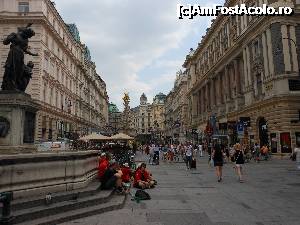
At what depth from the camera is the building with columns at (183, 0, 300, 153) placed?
3134 cm

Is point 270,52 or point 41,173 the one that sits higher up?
point 270,52

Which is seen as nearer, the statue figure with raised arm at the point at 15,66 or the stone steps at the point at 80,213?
the stone steps at the point at 80,213

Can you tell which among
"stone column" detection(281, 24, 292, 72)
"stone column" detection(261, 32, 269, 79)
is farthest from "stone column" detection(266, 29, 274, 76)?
"stone column" detection(281, 24, 292, 72)

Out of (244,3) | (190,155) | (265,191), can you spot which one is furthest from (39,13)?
(265,191)

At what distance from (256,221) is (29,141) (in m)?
8.25

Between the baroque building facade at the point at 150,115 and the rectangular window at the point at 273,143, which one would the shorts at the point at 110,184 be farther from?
the baroque building facade at the point at 150,115

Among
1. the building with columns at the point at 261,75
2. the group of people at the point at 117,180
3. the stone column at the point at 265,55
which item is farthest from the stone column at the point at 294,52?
the group of people at the point at 117,180

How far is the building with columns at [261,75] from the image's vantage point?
31.3 m

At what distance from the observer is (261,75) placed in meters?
36.4

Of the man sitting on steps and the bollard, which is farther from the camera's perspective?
the man sitting on steps

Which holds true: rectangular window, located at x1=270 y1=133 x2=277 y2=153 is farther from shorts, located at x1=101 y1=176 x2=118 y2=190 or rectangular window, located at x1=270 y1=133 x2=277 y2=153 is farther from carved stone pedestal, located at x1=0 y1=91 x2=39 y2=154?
carved stone pedestal, located at x1=0 y1=91 x2=39 y2=154

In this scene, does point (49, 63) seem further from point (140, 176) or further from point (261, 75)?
point (140, 176)

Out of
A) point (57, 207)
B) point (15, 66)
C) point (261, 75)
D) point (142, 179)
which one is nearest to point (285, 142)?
point (261, 75)

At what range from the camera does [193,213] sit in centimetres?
882
